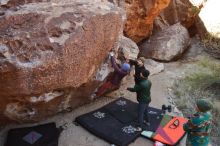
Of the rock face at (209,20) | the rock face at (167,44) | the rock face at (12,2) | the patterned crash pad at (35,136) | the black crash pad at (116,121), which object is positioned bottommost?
the patterned crash pad at (35,136)

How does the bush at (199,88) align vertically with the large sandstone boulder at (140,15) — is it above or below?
below

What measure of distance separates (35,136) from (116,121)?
1.60 meters

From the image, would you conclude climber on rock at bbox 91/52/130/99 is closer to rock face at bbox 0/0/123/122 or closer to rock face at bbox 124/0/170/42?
rock face at bbox 0/0/123/122

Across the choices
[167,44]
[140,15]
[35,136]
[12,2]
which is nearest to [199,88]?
[167,44]

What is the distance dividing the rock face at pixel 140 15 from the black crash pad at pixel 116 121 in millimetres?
3290

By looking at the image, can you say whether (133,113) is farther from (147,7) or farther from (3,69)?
(147,7)

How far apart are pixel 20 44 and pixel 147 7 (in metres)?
5.35

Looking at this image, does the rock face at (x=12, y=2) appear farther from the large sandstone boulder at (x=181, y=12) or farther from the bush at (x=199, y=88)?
the large sandstone boulder at (x=181, y=12)

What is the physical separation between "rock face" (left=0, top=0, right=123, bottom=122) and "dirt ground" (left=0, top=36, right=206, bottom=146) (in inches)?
13.7

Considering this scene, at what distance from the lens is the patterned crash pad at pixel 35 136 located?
5.87 meters

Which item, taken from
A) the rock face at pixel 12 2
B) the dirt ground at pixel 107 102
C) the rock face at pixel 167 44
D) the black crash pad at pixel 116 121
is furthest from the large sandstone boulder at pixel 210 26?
the rock face at pixel 12 2

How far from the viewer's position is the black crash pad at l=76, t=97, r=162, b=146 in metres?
6.12

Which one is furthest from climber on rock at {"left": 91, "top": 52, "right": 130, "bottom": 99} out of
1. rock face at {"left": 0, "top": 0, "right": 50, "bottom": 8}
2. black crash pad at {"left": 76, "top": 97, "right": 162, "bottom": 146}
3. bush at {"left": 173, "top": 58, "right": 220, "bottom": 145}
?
rock face at {"left": 0, "top": 0, "right": 50, "bottom": 8}

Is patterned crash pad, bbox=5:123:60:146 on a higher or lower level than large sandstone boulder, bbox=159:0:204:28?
lower
